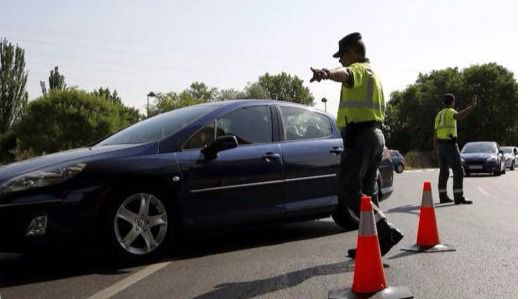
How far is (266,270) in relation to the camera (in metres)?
5.02

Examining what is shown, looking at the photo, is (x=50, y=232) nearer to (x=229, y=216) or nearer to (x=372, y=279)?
(x=229, y=216)

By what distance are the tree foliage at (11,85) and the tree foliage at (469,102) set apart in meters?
42.5

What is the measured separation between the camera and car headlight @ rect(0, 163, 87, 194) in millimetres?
4801

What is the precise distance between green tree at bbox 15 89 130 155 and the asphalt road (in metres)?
52.7

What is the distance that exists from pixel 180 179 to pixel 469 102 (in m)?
65.8

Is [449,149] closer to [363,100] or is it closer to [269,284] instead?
[363,100]

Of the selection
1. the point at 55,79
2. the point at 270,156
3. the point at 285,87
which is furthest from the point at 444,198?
the point at 285,87

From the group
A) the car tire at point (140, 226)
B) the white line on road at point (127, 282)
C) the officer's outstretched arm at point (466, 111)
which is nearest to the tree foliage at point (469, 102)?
the officer's outstretched arm at point (466, 111)

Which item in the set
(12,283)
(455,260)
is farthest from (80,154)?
(455,260)

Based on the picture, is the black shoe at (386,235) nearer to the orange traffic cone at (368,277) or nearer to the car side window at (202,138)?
the orange traffic cone at (368,277)

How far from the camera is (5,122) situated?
205ft

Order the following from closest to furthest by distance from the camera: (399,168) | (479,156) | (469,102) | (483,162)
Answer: (483,162)
(479,156)
(399,168)
(469,102)

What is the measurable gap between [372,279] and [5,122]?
212ft

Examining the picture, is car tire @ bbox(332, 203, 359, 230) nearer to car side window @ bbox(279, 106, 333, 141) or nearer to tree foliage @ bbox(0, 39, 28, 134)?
car side window @ bbox(279, 106, 333, 141)
